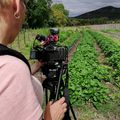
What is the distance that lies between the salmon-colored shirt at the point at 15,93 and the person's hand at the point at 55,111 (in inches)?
11.9

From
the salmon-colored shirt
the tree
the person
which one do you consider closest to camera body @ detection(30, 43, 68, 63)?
the person

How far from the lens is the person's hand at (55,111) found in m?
2.03

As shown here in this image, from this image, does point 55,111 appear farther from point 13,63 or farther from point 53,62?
point 53,62

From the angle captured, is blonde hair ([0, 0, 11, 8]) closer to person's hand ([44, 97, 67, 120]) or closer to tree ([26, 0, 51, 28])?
person's hand ([44, 97, 67, 120])

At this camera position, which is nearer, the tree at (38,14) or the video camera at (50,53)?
the video camera at (50,53)

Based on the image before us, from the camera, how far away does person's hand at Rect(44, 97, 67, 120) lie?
79.9 inches

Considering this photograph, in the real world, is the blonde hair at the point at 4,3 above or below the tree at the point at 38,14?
above

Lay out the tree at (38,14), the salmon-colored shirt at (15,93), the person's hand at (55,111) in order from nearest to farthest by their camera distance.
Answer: the salmon-colored shirt at (15,93) → the person's hand at (55,111) → the tree at (38,14)

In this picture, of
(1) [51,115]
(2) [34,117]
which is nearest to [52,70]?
(1) [51,115]

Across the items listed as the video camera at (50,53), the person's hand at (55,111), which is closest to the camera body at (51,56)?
the video camera at (50,53)

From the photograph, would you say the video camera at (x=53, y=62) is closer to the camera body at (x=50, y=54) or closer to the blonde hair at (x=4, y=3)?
the camera body at (x=50, y=54)

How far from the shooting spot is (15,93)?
5.37 ft

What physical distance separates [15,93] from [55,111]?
1.68 feet

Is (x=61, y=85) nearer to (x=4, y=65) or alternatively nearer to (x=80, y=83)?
(x=4, y=65)
